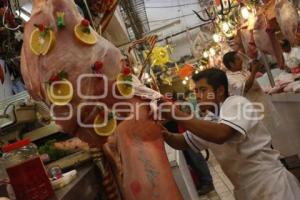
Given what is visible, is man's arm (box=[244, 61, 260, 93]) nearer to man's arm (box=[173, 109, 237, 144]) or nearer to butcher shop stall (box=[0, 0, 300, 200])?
butcher shop stall (box=[0, 0, 300, 200])

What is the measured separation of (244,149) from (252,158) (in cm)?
10

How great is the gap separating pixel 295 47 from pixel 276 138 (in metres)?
1.85

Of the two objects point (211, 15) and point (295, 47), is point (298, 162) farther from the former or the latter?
point (211, 15)

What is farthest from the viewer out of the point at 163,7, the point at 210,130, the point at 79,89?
the point at 163,7

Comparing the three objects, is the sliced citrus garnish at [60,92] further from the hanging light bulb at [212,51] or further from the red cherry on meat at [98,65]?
the hanging light bulb at [212,51]

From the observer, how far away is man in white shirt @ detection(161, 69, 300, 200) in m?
2.73

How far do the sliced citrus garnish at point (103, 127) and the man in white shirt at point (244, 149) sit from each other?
98cm

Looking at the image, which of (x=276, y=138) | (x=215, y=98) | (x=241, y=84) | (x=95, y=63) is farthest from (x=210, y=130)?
(x=276, y=138)

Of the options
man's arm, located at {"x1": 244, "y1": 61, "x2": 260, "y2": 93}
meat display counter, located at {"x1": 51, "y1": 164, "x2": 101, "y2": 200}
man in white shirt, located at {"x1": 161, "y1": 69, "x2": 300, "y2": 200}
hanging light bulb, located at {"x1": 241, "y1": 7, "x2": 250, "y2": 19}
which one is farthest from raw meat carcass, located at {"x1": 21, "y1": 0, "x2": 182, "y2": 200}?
hanging light bulb, located at {"x1": 241, "y1": 7, "x2": 250, "y2": 19}

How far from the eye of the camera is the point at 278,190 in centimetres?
275

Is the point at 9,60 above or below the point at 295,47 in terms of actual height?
above

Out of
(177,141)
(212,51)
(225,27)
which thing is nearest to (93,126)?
(177,141)

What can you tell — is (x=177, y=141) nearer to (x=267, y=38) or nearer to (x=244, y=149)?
(x=244, y=149)

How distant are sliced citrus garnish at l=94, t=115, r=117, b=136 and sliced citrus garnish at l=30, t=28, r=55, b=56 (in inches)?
16.5
